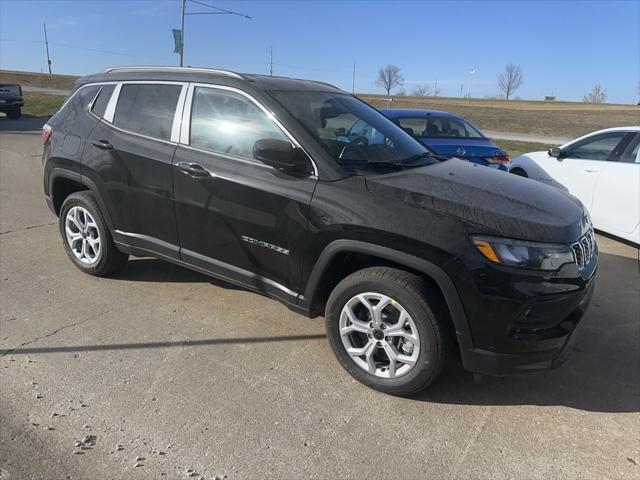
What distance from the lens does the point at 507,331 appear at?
2.70m

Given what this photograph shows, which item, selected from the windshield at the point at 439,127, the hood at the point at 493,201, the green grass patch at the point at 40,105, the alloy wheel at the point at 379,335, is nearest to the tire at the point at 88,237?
the alloy wheel at the point at 379,335

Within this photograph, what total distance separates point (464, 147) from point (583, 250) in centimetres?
436

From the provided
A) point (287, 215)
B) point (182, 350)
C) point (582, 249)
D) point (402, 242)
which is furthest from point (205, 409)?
point (582, 249)

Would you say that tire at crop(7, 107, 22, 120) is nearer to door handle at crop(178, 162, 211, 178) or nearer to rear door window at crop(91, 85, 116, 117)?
rear door window at crop(91, 85, 116, 117)

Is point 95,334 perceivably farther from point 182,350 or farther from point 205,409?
point 205,409

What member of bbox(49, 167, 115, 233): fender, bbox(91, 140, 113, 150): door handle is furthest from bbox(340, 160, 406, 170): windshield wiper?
bbox(49, 167, 115, 233): fender

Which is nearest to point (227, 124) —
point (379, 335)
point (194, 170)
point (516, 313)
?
point (194, 170)

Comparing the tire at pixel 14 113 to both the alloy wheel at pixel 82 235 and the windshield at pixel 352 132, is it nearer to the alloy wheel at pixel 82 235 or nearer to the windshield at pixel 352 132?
the alloy wheel at pixel 82 235

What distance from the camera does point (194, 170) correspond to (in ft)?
11.8

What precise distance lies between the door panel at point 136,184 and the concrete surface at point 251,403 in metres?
0.57

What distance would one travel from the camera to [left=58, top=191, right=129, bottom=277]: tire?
4.36m

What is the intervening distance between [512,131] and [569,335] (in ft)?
95.6

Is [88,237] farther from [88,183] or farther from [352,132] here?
[352,132]

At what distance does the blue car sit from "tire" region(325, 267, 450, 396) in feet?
13.8
